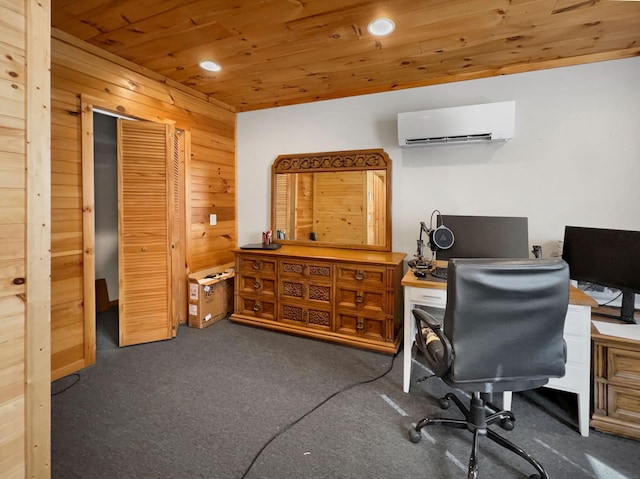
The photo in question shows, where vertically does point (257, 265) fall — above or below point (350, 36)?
below

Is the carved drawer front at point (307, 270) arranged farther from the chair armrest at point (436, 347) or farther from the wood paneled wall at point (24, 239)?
the wood paneled wall at point (24, 239)

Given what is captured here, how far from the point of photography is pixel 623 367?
5.87 feet

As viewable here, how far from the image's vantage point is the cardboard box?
331 centimetres

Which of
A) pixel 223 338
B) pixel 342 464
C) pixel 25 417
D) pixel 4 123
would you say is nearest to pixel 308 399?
pixel 342 464

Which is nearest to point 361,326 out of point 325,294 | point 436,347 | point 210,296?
point 325,294

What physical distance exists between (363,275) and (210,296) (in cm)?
173

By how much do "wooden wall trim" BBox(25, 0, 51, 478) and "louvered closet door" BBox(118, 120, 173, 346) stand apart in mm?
1760

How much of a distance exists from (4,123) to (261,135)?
296 cm

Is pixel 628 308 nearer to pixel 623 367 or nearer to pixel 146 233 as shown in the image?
pixel 623 367

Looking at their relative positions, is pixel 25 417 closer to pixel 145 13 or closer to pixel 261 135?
pixel 145 13

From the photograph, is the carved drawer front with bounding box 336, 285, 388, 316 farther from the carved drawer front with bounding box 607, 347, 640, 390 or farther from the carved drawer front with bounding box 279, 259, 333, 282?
the carved drawer front with bounding box 607, 347, 640, 390

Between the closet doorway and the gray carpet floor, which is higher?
the closet doorway

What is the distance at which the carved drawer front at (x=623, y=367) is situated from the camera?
1.76m

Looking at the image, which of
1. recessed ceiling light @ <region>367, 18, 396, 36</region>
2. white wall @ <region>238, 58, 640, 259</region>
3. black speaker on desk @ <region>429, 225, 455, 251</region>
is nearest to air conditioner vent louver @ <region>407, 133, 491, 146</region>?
white wall @ <region>238, 58, 640, 259</region>
